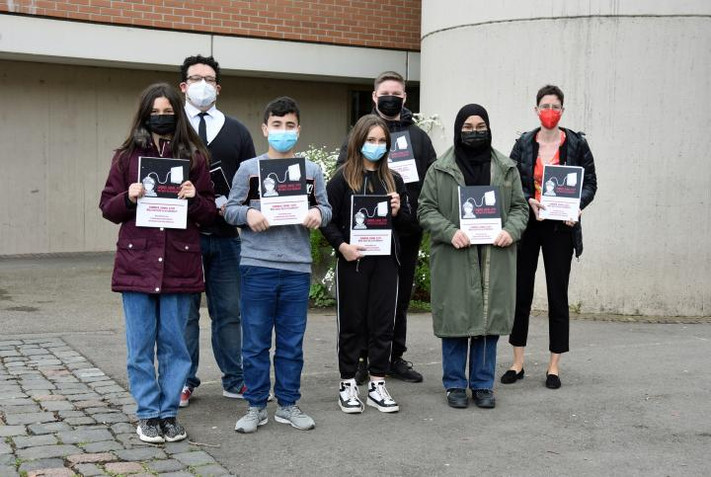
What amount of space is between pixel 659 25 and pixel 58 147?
8.42m

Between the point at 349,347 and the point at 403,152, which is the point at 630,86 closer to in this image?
the point at 403,152

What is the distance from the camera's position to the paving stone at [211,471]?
15.1 feet

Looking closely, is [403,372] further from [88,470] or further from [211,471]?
[88,470]

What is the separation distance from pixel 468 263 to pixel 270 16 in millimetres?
8157

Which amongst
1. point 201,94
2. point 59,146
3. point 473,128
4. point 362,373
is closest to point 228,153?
point 201,94

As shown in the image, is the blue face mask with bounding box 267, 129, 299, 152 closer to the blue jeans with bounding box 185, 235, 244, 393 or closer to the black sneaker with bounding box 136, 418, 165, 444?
the blue jeans with bounding box 185, 235, 244, 393

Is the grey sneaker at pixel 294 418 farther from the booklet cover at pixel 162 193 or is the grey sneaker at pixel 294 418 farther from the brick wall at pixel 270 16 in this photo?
the brick wall at pixel 270 16

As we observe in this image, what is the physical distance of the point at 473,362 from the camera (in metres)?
6.04

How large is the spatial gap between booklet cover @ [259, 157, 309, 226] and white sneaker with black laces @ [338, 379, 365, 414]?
120 centimetres

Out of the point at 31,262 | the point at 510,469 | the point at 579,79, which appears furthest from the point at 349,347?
the point at 31,262

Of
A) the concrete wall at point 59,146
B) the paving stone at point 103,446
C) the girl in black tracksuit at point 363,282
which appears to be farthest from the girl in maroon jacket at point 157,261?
the concrete wall at point 59,146

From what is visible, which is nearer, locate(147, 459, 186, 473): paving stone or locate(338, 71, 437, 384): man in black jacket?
locate(147, 459, 186, 473): paving stone

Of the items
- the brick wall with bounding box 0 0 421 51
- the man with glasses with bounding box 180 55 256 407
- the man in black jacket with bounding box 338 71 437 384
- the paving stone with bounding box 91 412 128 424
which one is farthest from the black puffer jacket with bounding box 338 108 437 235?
the brick wall with bounding box 0 0 421 51

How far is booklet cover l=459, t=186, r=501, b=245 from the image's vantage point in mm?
5848
